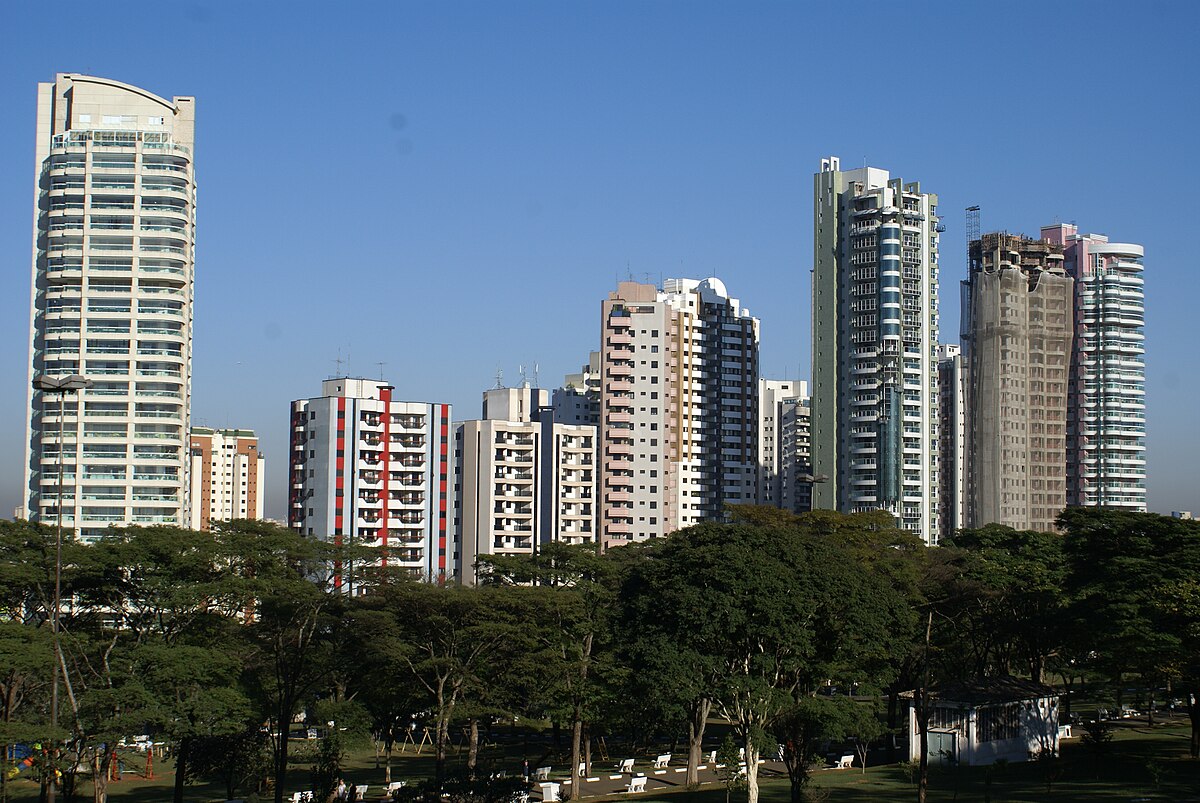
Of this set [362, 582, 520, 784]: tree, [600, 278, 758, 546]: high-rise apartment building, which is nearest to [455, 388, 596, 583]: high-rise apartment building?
[600, 278, 758, 546]: high-rise apartment building

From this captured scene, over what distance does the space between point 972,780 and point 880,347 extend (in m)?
69.8

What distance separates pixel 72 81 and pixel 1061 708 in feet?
237

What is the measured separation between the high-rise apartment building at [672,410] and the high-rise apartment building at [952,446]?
61.7 feet

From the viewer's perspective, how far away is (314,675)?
4697 centimetres

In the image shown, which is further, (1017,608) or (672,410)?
(672,410)

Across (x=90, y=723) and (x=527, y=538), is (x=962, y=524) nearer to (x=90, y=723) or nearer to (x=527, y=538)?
(x=527, y=538)

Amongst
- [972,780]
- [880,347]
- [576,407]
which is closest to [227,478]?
[576,407]

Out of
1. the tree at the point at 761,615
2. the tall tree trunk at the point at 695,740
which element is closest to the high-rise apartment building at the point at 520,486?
the tall tree trunk at the point at 695,740

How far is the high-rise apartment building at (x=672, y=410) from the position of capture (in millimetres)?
126125

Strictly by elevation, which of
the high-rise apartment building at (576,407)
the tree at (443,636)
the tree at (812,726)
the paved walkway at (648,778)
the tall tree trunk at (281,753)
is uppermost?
the high-rise apartment building at (576,407)

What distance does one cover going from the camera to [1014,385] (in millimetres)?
115188

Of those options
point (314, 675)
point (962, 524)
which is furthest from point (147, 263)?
point (962, 524)

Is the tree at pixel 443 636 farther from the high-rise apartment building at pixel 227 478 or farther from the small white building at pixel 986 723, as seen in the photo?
the high-rise apartment building at pixel 227 478

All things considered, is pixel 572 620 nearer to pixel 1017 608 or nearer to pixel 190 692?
A: pixel 190 692
